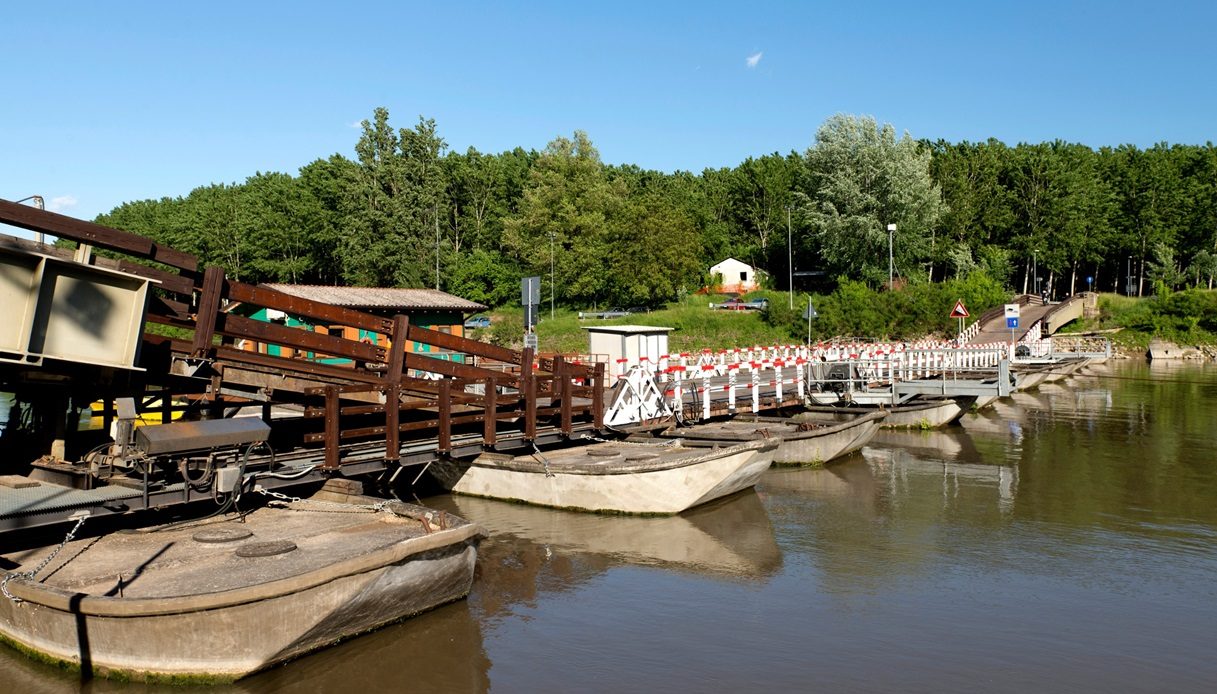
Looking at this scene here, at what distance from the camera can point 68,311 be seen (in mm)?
10641

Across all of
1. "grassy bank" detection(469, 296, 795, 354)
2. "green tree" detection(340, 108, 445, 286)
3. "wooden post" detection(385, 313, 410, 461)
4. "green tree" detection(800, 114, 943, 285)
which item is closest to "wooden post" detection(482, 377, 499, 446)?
"wooden post" detection(385, 313, 410, 461)

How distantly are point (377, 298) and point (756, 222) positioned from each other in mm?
71498

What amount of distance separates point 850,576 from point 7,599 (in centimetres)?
1019

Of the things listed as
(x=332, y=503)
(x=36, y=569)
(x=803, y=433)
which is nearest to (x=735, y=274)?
(x=803, y=433)

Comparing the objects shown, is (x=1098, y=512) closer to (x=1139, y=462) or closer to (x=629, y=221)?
(x=1139, y=462)

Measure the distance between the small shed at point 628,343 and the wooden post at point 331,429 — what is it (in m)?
10.4

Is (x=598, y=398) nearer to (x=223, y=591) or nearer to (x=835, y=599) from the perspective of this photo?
(x=835, y=599)

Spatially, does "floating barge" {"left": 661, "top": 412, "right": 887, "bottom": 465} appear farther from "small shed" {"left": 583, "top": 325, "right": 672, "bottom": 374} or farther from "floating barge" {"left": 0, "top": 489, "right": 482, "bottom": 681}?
"floating barge" {"left": 0, "top": 489, "right": 482, "bottom": 681}

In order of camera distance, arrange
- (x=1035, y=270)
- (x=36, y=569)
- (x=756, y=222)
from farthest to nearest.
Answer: (x=756, y=222) → (x=1035, y=270) → (x=36, y=569)

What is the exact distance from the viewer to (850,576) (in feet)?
41.5

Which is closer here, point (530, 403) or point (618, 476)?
point (618, 476)

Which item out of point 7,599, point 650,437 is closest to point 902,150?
point 650,437

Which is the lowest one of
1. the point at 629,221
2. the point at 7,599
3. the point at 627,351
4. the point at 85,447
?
the point at 7,599

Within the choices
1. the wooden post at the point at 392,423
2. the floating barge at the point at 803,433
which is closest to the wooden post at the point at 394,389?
the wooden post at the point at 392,423
